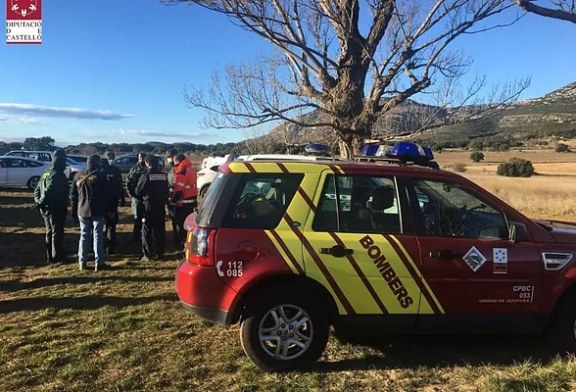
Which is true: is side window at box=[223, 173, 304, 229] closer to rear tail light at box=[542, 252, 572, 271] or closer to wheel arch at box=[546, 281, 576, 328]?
rear tail light at box=[542, 252, 572, 271]

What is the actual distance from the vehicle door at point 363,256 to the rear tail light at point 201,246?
77cm

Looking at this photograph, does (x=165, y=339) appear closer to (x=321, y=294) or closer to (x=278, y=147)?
(x=321, y=294)

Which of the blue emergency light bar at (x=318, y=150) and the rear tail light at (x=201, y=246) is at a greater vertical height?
the blue emergency light bar at (x=318, y=150)

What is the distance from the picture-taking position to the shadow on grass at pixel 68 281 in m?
7.61

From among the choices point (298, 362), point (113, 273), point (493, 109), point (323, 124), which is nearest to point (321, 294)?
point (298, 362)

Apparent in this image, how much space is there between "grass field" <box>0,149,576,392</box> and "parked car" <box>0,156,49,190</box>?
1742cm

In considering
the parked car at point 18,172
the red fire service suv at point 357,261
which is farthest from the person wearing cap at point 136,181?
the parked car at point 18,172

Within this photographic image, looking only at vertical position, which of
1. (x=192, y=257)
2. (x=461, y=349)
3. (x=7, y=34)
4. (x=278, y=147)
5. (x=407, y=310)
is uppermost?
(x=7, y=34)

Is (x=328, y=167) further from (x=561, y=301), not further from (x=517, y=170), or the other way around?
(x=517, y=170)

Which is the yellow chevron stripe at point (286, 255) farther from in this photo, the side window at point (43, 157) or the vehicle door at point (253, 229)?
the side window at point (43, 157)

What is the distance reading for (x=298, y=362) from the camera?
4574 mm

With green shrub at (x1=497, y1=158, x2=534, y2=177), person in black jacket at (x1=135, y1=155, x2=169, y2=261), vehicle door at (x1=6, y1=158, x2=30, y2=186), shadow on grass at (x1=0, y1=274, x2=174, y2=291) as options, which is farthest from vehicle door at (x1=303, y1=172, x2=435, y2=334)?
green shrub at (x1=497, y1=158, x2=534, y2=177)

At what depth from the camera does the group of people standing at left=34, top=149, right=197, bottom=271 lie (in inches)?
331

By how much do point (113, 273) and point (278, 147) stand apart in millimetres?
7640
